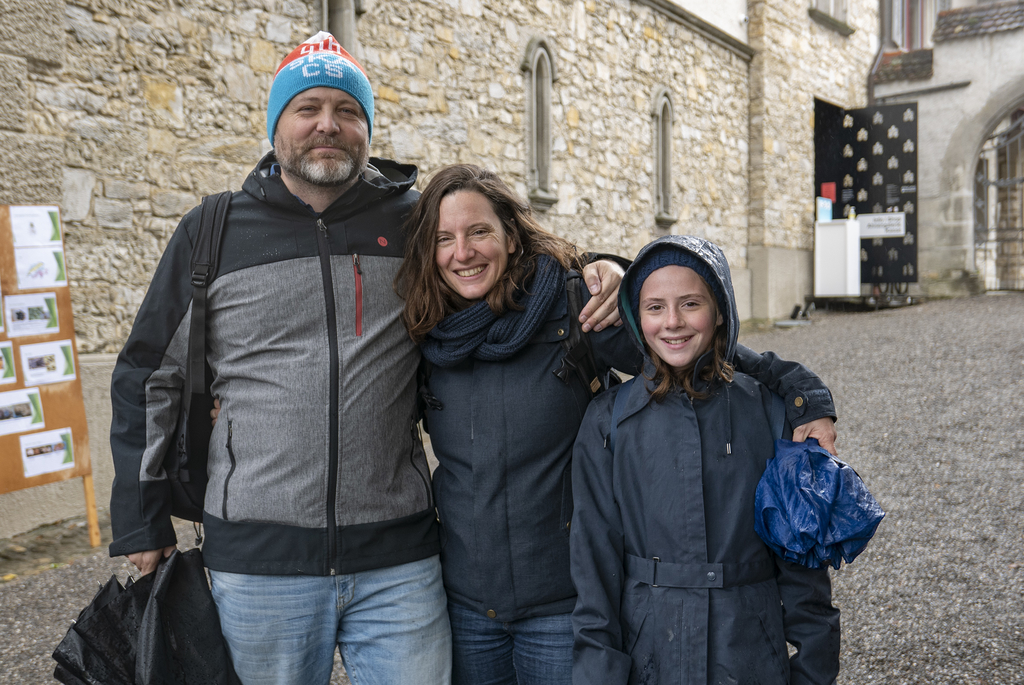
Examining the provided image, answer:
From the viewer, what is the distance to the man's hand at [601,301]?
191 cm

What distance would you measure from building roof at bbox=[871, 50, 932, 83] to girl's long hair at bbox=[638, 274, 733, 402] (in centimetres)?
1640

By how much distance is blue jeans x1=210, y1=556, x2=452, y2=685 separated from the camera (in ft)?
6.01

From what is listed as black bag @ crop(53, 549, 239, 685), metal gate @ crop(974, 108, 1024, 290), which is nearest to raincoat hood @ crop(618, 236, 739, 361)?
black bag @ crop(53, 549, 239, 685)

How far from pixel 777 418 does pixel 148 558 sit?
1432 millimetres

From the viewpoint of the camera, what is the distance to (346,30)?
6887 mm

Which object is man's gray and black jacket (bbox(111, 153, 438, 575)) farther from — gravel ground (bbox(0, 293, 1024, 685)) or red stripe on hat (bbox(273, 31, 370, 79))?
gravel ground (bbox(0, 293, 1024, 685))

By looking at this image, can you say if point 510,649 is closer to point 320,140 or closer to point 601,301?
point 601,301

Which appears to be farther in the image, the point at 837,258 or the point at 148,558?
the point at 837,258

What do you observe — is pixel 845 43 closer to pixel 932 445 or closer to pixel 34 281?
pixel 932 445

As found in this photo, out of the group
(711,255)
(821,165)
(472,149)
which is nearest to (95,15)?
(472,149)

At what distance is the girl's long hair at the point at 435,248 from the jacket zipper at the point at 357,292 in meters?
0.09

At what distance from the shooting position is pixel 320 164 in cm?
196

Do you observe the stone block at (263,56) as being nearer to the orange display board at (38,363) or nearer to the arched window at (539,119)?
the orange display board at (38,363)

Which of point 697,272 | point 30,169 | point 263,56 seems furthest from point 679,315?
point 263,56
